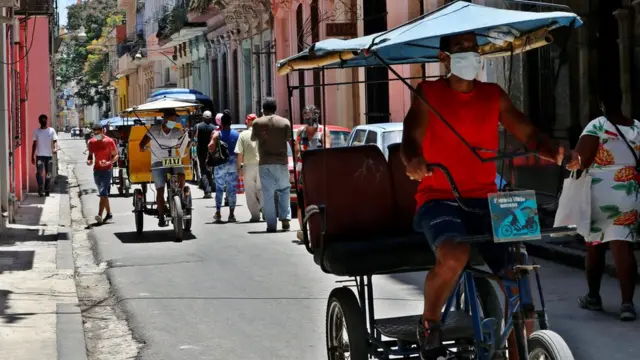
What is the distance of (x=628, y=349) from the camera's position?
8008mm

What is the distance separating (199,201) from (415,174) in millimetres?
17538

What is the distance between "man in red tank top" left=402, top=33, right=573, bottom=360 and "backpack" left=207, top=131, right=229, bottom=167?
39.6 feet

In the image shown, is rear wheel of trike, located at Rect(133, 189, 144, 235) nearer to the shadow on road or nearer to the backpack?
the shadow on road

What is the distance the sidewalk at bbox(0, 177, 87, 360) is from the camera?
8.52 m

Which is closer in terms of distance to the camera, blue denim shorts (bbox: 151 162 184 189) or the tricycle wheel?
the tricycle wheel

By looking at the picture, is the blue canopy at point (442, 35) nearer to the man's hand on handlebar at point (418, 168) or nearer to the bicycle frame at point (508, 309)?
the man's hand on handlebar at point (418, 168)

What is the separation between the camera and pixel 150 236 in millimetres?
16234

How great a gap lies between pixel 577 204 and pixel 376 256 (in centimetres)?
319

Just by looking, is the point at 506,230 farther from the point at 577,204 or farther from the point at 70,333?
the point at 70,333

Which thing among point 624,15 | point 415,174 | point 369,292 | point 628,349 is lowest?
point 628,349

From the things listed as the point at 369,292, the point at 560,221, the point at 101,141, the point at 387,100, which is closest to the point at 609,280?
the point at 560,221

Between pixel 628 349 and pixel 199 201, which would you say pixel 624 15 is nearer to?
pixel 628 349

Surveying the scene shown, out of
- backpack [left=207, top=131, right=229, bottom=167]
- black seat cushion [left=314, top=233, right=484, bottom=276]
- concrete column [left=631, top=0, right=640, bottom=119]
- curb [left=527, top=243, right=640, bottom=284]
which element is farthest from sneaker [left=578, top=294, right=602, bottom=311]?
backpack [left=207, top=131, right=229, bottom=167]

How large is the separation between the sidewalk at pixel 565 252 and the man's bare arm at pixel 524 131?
5.90m
